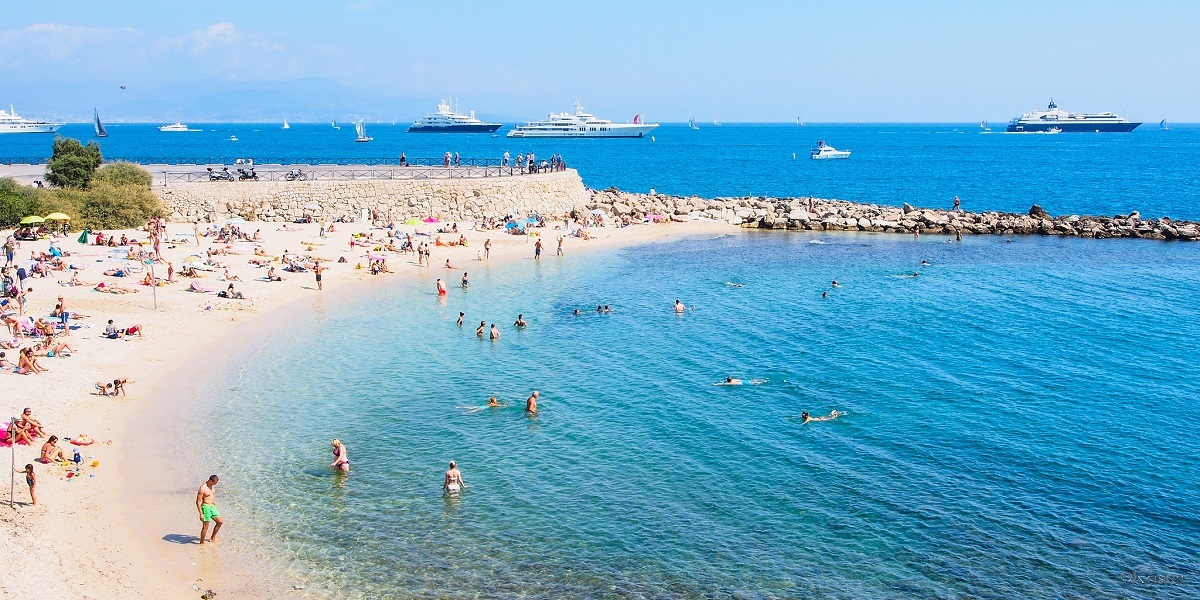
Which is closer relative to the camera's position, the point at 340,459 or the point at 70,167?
the point at 340,459

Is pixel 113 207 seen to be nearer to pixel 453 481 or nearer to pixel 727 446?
pixel 453 481

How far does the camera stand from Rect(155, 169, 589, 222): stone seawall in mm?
50969

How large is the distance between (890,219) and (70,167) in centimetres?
4993

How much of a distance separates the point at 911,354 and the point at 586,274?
1806 cm

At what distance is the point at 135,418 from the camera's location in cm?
2197

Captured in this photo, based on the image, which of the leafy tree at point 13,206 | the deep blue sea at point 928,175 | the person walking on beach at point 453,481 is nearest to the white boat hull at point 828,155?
the deep blue sea at point 928,175

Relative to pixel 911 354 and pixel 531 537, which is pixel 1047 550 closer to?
pixel 531 537

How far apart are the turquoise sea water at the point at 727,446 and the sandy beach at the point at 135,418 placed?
117 centimetres

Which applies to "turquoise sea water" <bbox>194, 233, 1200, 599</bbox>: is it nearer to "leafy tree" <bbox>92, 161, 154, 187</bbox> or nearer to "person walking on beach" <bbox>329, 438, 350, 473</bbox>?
"person walking on beach" <bbox>329, 438, 350, 473</bbox>

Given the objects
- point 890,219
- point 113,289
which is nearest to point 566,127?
point 890,219

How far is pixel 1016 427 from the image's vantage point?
2302 centimetres

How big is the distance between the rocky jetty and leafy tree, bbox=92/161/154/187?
27.2 m

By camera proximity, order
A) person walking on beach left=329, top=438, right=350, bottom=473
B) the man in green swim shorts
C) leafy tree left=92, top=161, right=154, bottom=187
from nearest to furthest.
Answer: the man in green swim shorts, person walking on beach left=329, top=438, right=350, bottom=473, leafy tree left=92, top=161, right=154, bottom=187

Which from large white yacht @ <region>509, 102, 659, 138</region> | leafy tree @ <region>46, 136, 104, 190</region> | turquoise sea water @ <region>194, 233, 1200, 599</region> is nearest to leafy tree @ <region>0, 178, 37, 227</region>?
leafy tree @ <region>46, 136, 104, 190</region>
